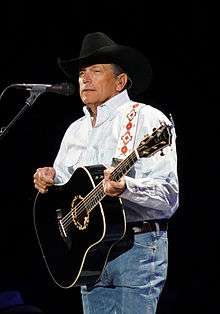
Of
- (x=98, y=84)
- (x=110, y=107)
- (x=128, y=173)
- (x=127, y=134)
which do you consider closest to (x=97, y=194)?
(x=128, y=173)

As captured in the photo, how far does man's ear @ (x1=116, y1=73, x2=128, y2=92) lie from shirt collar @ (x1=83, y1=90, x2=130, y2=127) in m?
0.05

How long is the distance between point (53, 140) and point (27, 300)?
148cm

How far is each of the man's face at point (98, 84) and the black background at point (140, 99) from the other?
1.66m

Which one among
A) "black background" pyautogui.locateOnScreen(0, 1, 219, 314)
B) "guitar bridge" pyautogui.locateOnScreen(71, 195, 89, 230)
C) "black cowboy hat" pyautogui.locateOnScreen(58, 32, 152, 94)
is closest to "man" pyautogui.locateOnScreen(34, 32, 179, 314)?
"black cowboy hat" pyautogui.locateOnScreen(58, 32, 152, 94)

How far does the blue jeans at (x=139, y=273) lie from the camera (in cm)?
270

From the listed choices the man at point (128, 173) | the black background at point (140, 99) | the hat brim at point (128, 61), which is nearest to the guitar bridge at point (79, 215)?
the man at point (128, 173)

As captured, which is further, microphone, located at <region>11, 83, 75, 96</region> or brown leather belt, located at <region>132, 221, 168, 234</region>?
microphone, located at <region>11, 83, 75, 96</region>

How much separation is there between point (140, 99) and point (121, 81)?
1737mm

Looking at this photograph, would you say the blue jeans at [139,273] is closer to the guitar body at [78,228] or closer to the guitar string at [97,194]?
the guitar body at [78,228]

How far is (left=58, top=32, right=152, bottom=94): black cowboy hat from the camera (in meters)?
3.12

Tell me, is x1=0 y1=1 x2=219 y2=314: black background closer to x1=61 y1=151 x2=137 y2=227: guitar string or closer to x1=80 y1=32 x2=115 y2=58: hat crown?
x1=80 y1=32 x2=115 y2=58: hat crown

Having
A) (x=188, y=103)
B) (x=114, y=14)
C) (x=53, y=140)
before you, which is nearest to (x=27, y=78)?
(x=53, y=140)

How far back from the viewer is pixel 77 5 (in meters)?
5.20

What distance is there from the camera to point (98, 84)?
310 centimetres
